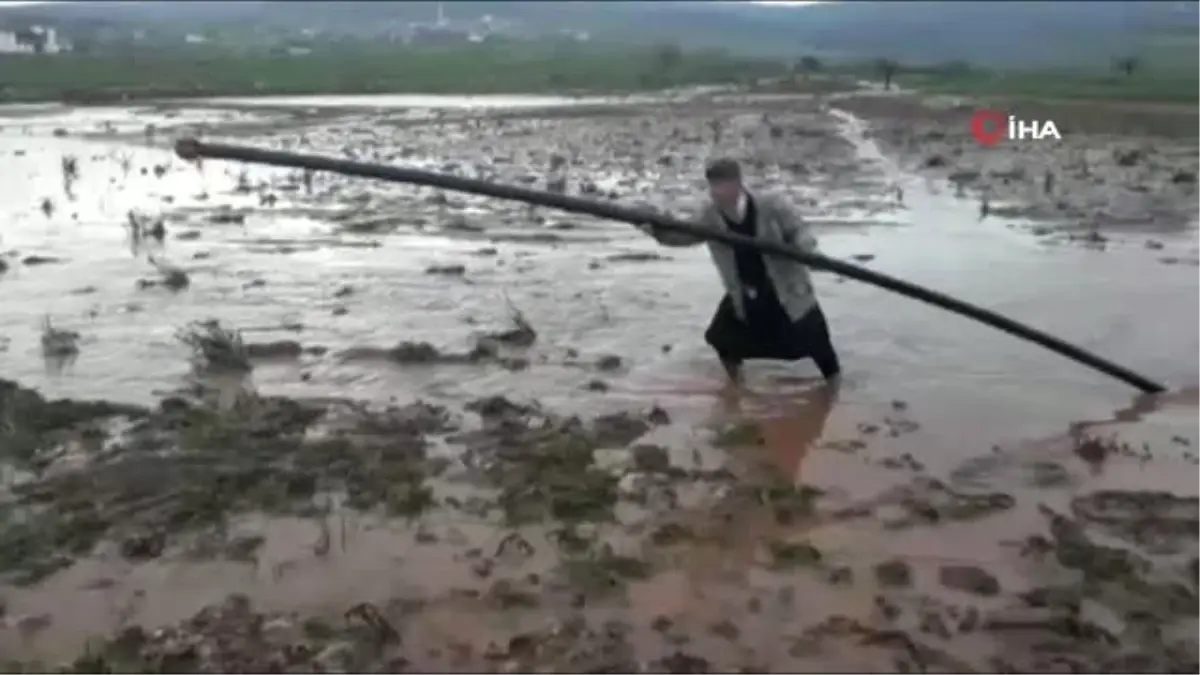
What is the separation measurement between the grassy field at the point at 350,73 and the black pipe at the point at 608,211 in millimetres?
25963

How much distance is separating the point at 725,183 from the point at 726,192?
0.19 ft

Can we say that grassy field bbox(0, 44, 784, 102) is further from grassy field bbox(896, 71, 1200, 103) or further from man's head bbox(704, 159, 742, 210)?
man's head bbox(704, 159, 742, 210)

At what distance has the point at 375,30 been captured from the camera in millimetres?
103562

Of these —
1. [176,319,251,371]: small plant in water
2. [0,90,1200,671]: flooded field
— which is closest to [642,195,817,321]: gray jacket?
[0,90,1200,671]: flooded field

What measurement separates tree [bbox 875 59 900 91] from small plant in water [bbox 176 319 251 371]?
102 feet

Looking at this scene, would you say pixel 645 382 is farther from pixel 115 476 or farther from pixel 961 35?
pixel 961 35

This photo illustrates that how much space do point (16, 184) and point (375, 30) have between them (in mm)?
90672

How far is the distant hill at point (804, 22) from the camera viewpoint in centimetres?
3253

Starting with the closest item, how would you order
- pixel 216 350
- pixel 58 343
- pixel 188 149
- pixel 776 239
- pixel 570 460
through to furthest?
pixel 188 149 < pixel 570 460 < pixel 776 239 < pixel 216 350 < pixel 58 343

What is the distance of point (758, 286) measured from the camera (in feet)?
21.7

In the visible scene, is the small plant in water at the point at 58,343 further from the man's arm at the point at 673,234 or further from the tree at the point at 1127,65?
the tree at the point at 1127,65

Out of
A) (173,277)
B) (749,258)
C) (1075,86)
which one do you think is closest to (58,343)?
(173,277)

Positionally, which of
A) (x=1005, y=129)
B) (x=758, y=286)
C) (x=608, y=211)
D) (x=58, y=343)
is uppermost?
(x=608, y=211)

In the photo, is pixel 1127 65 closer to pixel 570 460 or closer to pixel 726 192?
pixel 726 192
